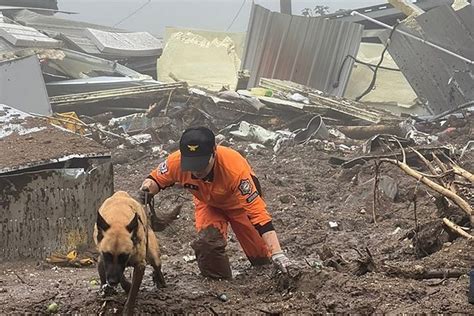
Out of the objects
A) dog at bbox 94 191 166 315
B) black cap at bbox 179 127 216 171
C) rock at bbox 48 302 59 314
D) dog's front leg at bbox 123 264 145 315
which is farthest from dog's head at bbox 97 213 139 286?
black cap at bbox 179 127 216 171

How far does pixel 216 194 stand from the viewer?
16.3 ft

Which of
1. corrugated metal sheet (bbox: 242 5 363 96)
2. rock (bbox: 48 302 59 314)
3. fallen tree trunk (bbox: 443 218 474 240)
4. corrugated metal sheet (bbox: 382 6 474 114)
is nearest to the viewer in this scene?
rock (bbox: 48 302 59 314)

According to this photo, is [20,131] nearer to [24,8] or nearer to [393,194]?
[393,194]

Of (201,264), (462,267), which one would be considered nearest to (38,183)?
(201,264)

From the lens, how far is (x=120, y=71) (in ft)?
47.4

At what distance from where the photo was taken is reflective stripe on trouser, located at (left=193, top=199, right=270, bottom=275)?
5070 millimetres

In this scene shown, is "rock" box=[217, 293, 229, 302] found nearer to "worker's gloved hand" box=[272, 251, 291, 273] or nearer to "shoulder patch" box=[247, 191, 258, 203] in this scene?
"worker's gloved hand" box=[272, 251, 291, 273]

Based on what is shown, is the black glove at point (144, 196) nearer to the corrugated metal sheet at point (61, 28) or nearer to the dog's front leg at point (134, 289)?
the dog's front leg at point (134, 289)

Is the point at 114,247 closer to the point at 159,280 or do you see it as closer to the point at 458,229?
the point at 159,280

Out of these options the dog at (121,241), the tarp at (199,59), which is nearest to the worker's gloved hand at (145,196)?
the dog at (121,241)

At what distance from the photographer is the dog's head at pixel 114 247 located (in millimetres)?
3717

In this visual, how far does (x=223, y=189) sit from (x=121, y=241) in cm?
130

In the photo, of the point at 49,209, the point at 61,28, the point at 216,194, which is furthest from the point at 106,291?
the point at 61,28

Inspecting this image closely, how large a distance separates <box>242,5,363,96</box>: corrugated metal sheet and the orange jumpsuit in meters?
9.41
